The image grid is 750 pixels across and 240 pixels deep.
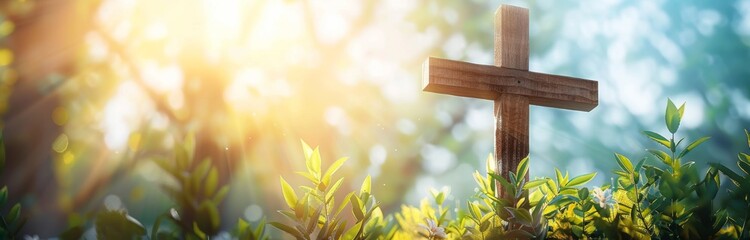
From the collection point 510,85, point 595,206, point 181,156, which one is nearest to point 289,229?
point 181,156

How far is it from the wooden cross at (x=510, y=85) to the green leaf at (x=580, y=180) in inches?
15.1

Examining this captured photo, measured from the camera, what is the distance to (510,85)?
2660 mm

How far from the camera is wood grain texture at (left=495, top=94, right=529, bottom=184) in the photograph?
8.25 feet

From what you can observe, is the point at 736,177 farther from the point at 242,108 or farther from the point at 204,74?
the point at 242,108

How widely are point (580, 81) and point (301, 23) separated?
6.05 metres

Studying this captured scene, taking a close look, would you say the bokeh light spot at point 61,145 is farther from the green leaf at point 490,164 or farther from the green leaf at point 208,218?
the green leaf at point 490,164

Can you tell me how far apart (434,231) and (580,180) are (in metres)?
0.51

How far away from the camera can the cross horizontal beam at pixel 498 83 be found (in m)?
2.58

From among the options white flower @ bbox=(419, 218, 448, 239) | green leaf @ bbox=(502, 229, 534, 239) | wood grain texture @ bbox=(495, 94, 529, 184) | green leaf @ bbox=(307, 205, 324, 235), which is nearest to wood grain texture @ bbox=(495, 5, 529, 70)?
wood grain texture @ bbox=(495, 94, 529, 184)

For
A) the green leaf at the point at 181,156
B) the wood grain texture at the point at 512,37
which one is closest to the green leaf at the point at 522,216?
the wood grain texture at the point at 512,37

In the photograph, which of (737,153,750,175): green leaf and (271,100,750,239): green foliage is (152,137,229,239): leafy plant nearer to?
(271,100,750,239): green foliage

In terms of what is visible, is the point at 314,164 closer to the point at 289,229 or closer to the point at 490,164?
the point at 289,229

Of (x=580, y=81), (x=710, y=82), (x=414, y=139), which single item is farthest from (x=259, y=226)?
(x=710, y=82)

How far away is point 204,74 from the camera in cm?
531
